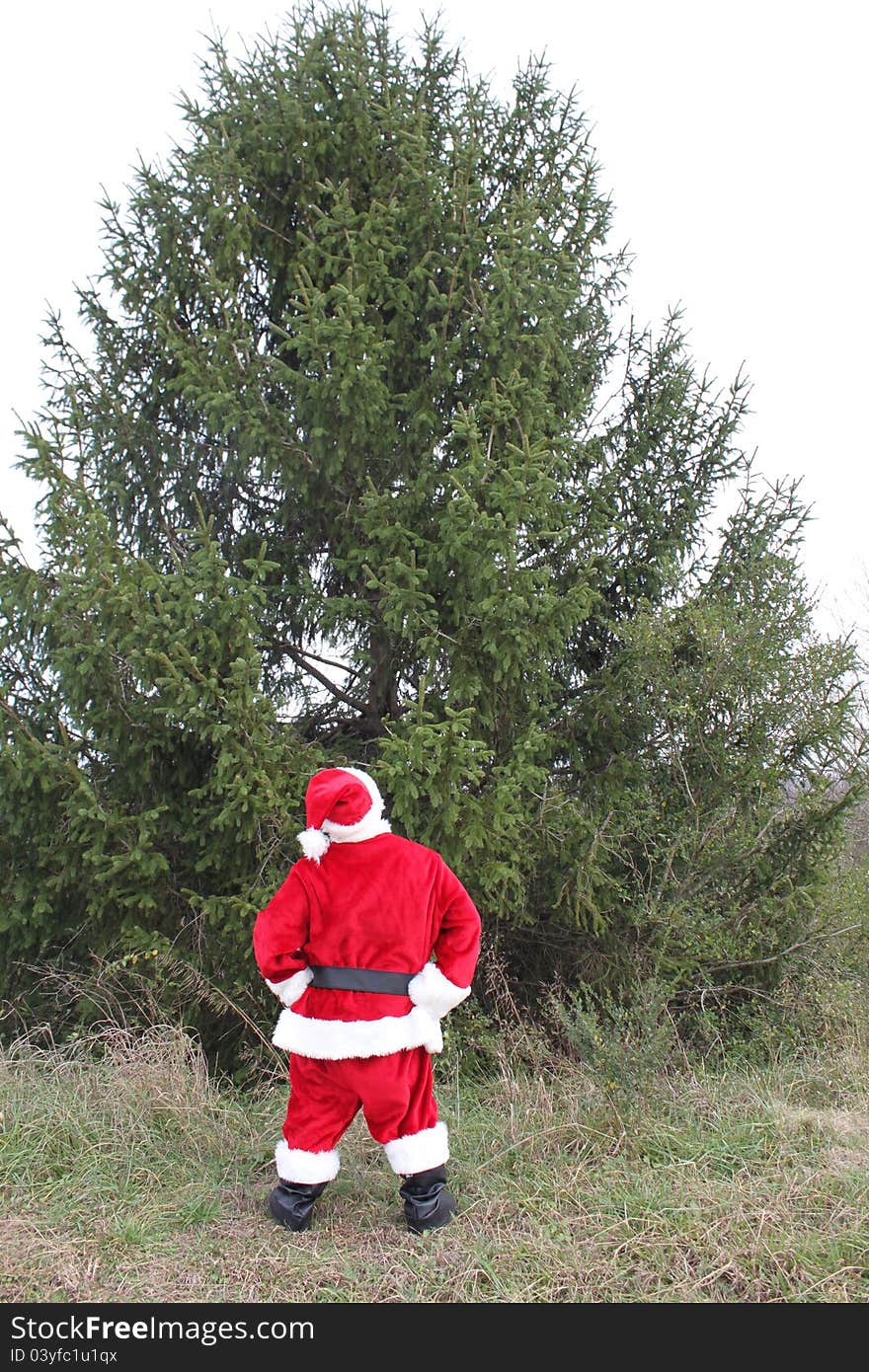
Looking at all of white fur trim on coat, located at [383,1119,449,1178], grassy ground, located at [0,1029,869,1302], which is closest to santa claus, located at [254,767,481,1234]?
white fur trim on coat, located at [383,1119,449,1178]

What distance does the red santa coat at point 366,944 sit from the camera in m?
3.70

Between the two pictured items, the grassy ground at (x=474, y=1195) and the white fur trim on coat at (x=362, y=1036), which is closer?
the grassy ground at (x=474, y=1195)

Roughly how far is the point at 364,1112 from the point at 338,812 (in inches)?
45.4

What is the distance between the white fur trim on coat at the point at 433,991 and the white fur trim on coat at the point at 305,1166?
0.70 m

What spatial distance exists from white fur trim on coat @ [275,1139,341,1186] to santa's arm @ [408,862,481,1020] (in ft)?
2.29

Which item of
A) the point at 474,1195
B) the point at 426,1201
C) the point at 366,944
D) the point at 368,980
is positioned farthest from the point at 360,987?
the point at 474,1195

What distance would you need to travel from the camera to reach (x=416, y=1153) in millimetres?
3654

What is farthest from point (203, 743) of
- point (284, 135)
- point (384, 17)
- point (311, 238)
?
point (384, 17)

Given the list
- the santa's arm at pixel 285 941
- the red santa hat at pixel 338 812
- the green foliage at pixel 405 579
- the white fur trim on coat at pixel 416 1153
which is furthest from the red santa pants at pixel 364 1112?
the green foliage at pixel 405 579

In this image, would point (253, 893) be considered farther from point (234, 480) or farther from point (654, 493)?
point (654, 493)

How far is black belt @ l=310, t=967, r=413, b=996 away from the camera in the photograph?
3.72 metres

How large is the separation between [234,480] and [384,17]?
3.50 meters

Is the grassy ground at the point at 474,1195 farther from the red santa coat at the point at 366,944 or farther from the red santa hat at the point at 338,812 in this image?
the red santa hat at the point at 338,812

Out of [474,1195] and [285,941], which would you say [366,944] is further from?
[474,1195]
